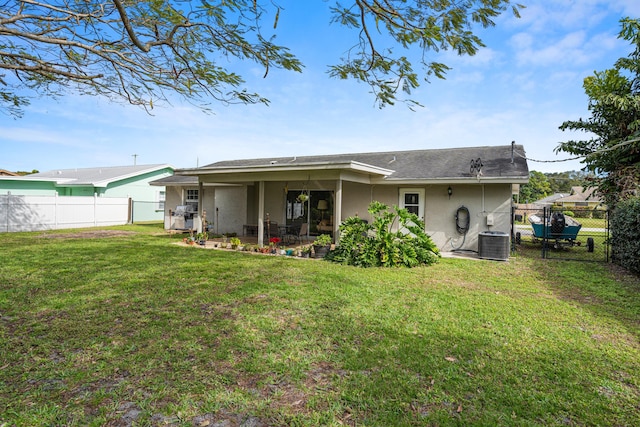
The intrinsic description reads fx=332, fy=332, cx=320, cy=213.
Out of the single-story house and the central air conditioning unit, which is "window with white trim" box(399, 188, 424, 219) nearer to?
the single-story house

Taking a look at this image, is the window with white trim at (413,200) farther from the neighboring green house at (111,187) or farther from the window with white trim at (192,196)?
the neighboring green house at (111,187)

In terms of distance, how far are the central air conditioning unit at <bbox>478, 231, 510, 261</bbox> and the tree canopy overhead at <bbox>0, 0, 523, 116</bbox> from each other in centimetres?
666

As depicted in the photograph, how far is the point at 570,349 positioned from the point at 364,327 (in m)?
2.26

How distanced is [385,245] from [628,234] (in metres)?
5.45

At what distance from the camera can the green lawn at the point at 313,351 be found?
2566 millimetres

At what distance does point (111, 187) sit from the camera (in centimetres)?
2280

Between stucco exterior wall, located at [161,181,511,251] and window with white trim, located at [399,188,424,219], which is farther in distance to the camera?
window with white trim, located at [399,188,424,219]

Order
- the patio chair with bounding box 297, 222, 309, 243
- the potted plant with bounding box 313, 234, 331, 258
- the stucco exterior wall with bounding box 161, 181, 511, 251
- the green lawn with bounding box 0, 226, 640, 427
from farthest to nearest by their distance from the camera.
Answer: the patio chair with bounding box 297, 222, 309, 243, the stucco exterior wall with bounding box 161, 181, 511, 251, the potted plant with bounding box 313, 234, 331, 258, the green lawn with bounding box 0, 226, 640, 427

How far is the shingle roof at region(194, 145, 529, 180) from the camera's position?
34.2ft

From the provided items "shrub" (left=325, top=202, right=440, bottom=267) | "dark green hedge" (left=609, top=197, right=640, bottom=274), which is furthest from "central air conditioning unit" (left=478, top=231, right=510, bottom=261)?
"dark green hedge" (left=609, top=197, right=640, bottom=274)

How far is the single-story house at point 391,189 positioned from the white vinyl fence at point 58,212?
763 centimetres

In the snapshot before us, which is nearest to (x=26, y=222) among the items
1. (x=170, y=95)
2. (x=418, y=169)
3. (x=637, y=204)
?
(x=170, y=95)

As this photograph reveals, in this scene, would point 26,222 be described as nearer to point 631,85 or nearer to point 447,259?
point 447,259

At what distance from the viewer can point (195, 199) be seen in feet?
56.9
